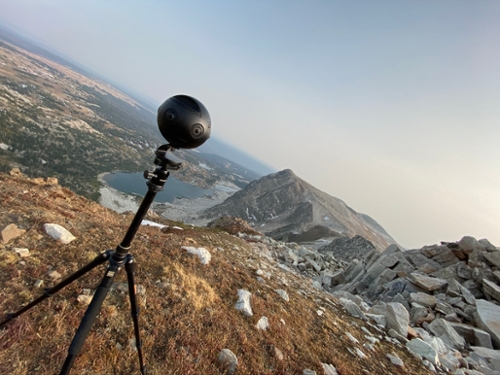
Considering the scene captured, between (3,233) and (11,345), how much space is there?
3.64 meters

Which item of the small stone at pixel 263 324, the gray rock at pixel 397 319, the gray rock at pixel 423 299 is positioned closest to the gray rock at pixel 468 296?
the gray rock at pixel 423 299

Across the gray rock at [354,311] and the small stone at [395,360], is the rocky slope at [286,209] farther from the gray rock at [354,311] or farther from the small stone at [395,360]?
the small stone at [395,360]

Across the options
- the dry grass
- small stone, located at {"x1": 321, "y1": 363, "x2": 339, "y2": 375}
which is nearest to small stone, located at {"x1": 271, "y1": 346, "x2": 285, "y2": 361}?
the dry grass

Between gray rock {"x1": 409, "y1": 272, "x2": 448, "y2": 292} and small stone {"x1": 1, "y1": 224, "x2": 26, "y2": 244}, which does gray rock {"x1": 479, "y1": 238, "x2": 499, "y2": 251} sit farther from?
small stone {"x1": 1, "y1": 224, "x2": 26, "y2": 244}

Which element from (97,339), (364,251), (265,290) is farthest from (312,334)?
(364,251)

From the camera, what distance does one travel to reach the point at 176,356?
16.4 feet

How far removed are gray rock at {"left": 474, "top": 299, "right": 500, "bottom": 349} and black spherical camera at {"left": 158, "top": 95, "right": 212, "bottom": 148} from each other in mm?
18034

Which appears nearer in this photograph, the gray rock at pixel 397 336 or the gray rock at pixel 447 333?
the gray rock at pixel 397 336

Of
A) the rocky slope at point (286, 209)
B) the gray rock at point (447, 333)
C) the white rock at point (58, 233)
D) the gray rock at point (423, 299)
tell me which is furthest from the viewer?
the rocky slope at point (286, 209)

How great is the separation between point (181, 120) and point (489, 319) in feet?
61.9

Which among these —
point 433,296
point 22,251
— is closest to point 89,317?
point 22,251

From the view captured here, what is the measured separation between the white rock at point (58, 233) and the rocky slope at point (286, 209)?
98.9 meters

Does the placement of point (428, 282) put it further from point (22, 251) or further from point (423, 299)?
point (22, 251)

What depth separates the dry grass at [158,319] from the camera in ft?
14.5
